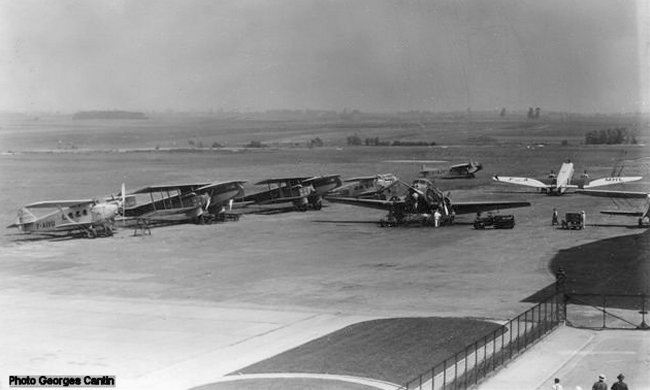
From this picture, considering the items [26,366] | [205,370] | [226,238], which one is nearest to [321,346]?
[205,370]

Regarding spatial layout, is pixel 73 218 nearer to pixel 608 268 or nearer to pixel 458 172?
pixel 608 268

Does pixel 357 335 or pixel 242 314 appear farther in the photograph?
pixel 242 314

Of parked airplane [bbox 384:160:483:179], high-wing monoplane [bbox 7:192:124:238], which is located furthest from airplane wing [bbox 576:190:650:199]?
parked airplane [bbox 384:160:483:179]

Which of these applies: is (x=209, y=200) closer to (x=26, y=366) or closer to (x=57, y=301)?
(x=57, y=301)

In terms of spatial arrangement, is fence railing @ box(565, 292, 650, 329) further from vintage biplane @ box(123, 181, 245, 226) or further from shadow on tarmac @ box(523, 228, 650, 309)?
vintage biplane @ box(123, 181, 245, 226)

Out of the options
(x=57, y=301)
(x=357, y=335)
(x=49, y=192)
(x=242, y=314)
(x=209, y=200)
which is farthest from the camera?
(x=49, y=192)

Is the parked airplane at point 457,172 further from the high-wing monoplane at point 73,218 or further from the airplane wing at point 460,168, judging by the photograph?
the high-wing monoplane at point 73,218

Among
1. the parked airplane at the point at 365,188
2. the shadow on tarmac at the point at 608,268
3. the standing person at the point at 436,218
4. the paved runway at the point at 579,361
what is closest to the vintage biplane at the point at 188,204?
the parked airplane at the point at 365,188
